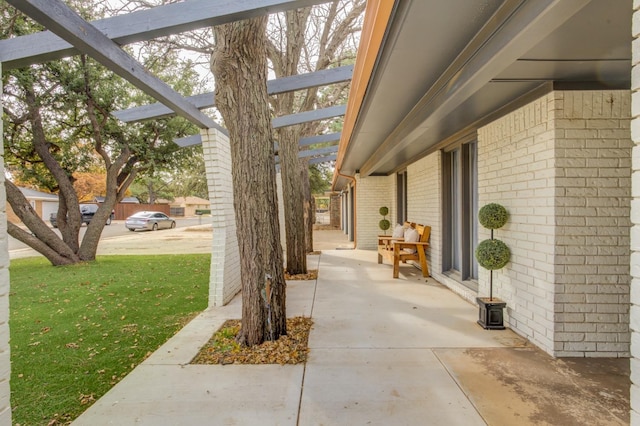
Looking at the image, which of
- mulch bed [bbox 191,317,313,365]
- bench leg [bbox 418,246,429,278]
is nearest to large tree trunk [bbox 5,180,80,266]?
mulch bed [bbox 191,317,313,365]

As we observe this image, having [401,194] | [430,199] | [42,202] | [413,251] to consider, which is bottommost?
[413,251]

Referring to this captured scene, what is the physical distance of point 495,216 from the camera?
369 cm

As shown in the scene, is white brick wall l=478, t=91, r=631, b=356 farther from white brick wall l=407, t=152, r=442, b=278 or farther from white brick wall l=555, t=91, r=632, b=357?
white brick wall l=407, t=152, r=442, b=278

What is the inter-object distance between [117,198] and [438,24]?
10.2 meters

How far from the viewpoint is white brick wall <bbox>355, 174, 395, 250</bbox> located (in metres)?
10.9

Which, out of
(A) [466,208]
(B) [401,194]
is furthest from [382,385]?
(B) [401,194]

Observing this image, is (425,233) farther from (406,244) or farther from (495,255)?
(495,255)

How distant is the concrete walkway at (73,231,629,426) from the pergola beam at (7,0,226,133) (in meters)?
2.43

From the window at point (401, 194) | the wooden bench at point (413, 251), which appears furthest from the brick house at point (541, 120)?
the window at point (401, 194)

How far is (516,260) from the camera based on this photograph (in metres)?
3.59

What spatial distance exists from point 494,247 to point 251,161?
266cm

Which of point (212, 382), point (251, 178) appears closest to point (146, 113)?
point (251, 178)

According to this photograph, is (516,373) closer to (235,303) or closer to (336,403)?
(336,403)

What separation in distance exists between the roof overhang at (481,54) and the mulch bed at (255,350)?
2.53 m
